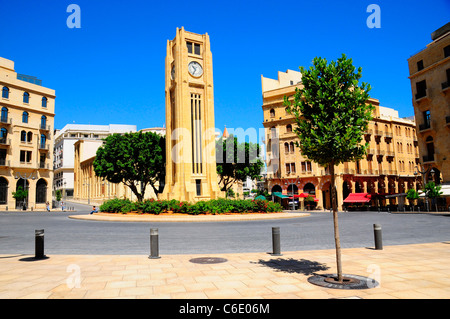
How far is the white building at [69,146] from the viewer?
104 metres

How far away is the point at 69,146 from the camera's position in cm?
10700

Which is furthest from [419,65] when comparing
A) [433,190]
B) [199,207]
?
[199,207]

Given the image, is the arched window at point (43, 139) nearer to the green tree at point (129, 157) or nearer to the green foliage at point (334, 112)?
the green tree at point (129, 157)

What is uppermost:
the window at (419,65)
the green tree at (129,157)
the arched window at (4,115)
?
the window at (419,65)

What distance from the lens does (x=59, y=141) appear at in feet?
375

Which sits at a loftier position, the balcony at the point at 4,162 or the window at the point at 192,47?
the window at the point at 192,47

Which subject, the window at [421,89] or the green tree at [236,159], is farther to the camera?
the green tree at [236,159]

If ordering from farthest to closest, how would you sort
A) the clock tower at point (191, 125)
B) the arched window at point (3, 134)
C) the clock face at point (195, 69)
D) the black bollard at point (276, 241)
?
the arched window at point (3, 134) < the clock face at point (195, 69) < the clock tower at point (191, 125) < the black bollard at point (276, 241)

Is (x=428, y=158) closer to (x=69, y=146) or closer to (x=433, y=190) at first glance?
(x=433, y=190)

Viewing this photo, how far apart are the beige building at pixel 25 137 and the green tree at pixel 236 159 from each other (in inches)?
1122

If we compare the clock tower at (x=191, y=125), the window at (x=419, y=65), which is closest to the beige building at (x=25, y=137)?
the clock tower at (x=191, y=125)

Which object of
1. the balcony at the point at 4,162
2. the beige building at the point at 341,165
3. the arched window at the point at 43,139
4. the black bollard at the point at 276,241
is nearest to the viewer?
the black bollard at the point at 276,241
